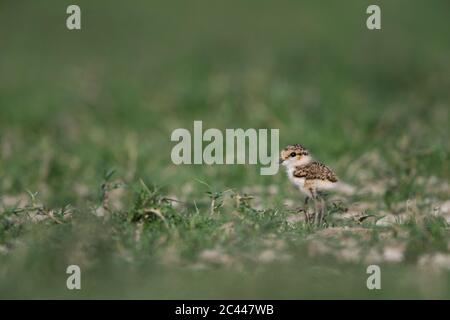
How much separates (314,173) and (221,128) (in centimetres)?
488

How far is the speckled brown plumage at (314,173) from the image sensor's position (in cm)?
942

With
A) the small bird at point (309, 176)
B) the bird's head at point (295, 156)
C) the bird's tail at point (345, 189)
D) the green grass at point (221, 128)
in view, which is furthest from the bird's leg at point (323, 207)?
the bird's tail at point (345, 189)

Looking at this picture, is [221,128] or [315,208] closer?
[315,208]

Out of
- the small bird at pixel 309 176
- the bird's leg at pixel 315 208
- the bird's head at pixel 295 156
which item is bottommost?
the bird's leg at pixel 315 208

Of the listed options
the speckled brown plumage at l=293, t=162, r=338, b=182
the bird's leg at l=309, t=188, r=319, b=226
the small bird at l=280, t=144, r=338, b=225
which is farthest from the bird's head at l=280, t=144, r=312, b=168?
the bird's leg at l=309, t=188, r=319, b=226

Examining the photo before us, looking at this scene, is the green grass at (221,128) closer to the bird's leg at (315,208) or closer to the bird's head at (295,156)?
the bird's leg at (315,208)

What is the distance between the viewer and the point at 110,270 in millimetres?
8156

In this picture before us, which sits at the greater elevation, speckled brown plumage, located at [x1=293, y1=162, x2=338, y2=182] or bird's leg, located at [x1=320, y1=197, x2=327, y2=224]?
speckled brown plumage, located at [x1=293, y1=162, x2=338, y2=182]

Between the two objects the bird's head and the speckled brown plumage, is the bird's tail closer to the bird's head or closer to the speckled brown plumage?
the bird's head

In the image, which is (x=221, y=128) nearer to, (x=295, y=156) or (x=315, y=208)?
(x=295, y=156)

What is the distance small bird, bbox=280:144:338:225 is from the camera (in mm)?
9422

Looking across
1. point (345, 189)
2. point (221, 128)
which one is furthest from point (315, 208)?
point (221, 128)

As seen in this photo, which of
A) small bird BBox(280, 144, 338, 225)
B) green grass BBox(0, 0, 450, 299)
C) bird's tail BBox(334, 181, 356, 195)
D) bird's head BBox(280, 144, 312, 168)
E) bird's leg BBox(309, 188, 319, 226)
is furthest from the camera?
bird's tail BBox(334, 181, 356, 195)

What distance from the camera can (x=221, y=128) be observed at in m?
14.2
